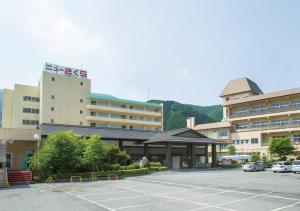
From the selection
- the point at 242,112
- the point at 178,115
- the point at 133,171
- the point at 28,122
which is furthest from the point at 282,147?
the point at 178,115

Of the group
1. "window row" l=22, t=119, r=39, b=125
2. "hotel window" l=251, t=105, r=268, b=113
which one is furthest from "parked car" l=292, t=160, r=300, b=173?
"window row" l=22, t=119, r=39, b=125

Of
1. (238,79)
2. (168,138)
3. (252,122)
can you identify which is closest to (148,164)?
(168,138)

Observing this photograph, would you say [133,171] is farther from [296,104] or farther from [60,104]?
[296,104]

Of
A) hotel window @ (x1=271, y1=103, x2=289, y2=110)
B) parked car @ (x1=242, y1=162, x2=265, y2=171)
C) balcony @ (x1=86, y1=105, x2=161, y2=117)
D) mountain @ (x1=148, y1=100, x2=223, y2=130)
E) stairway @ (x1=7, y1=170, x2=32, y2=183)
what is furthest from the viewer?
mountain @ (x1=148, y1=100, x2=223, y2=130)

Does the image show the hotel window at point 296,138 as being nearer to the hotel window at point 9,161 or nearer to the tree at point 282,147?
the tree at point 282,147

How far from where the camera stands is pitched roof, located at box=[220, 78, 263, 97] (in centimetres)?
8671

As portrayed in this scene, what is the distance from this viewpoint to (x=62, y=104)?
7212 centimetres

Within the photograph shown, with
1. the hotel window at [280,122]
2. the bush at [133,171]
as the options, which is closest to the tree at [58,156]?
the bush at [133,171]

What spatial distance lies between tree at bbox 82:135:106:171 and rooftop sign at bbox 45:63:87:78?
4039 cm

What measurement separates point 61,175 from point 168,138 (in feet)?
62.7

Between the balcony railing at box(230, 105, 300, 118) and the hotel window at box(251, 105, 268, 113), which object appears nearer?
the balcony railing at box(230, 105, 300, 118)

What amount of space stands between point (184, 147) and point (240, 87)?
4029cm

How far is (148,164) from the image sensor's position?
1654 inches

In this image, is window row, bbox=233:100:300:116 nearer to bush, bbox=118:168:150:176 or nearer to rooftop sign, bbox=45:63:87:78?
rooftop sign, bbox=45:63:87:78
